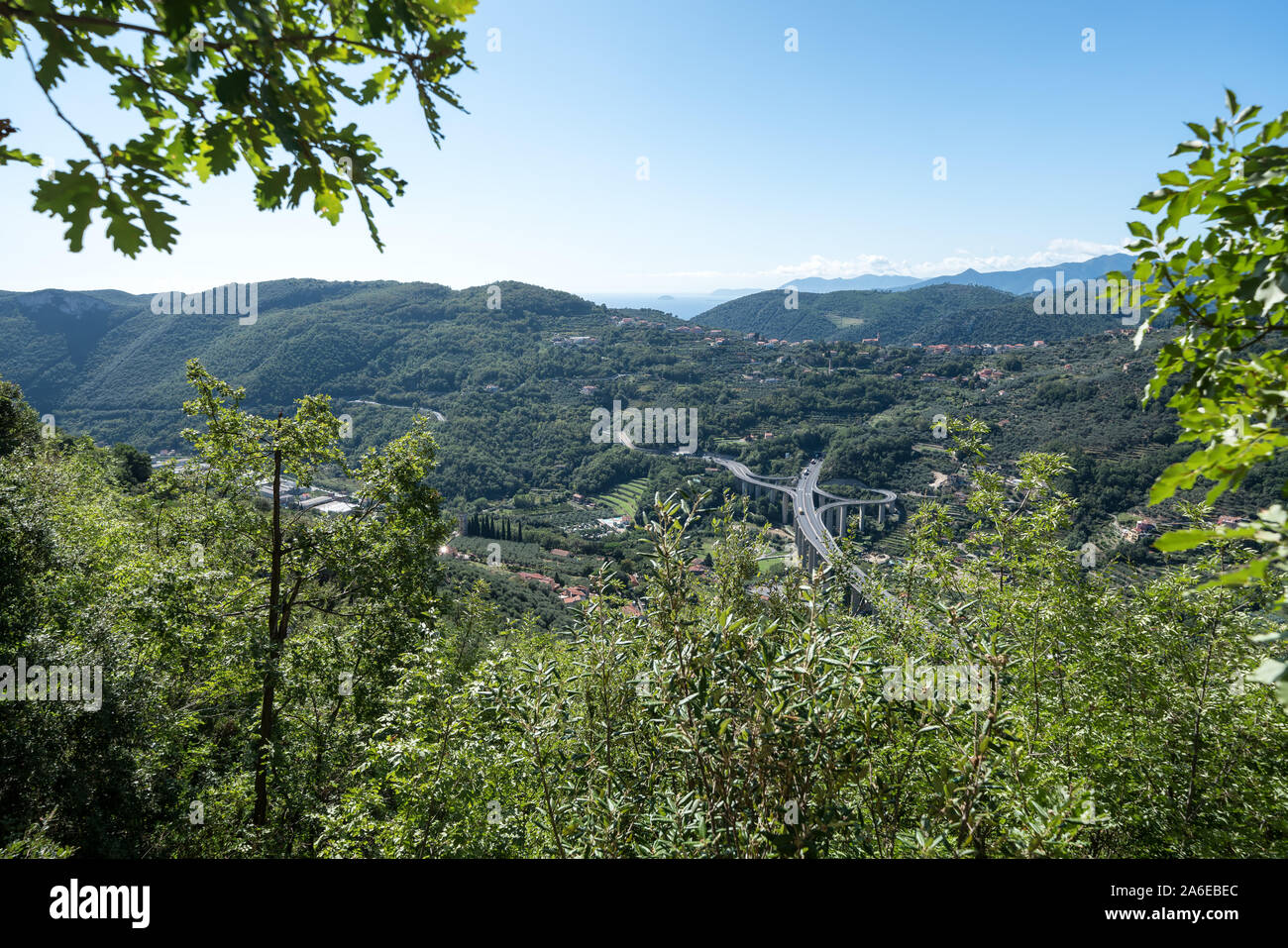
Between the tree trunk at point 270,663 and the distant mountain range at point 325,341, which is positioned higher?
the distant mountain range at point 325,341

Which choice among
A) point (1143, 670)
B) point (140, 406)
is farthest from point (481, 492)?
point (1143, 670)

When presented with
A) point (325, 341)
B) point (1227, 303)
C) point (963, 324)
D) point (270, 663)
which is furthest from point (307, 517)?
point (963, 324)

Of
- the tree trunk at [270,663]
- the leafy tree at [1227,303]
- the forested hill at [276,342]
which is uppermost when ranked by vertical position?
the forested hill at [276,342]

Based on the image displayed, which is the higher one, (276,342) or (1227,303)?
(276,342)

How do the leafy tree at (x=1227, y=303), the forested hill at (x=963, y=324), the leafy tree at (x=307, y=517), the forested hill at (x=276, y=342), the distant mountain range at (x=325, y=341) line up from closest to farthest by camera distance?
the leafy tree at (x=1227, y=303) < the leafy tree at (x=307, y=517) < the distant mountain range at (x=325, y=341) < the forested hill at (x=276, y=342) < the forested hill at (x=963, y=324)

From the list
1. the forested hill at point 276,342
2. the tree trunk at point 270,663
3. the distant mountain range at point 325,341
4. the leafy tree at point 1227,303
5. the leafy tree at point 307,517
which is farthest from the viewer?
the forested hill at point 276,342

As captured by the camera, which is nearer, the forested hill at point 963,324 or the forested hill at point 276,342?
the forested hill at point 276,342

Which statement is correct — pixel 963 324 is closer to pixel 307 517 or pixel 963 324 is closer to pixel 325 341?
pixel 325 341

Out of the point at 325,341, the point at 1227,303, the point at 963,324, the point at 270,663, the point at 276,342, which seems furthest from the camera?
the point at 963,324

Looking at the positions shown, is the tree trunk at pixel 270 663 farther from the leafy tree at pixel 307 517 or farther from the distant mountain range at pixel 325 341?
the distant mountain range at pixel 325 341

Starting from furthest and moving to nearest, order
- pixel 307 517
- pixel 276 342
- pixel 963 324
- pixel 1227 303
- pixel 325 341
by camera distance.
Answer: pixel 963 324
pixel 325 341
pixel 276 342
pixel 307 517
pixel 1227 303

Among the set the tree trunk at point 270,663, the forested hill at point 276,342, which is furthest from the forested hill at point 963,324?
the tree trunk at point 270,663
